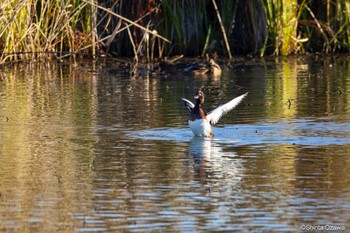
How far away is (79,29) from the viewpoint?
18.8 meters

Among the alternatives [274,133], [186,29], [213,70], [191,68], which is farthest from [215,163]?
[186,29]

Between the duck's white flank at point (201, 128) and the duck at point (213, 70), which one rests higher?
the duck at point (213, 70)

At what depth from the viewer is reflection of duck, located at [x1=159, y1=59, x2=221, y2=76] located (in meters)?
16.5

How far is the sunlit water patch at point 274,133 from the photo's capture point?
30.7 feet

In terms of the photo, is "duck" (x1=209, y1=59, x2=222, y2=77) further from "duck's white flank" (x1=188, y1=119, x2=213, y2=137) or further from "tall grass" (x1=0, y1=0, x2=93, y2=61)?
"duck's white flank" (x1=188, y1=119, x2=213, y2=137)

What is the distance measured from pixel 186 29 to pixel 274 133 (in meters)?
9.30

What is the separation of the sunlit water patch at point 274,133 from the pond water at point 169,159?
0.02m

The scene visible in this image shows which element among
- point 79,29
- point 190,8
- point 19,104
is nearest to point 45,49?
point 79,29

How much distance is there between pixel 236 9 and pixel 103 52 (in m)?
A: 2.68

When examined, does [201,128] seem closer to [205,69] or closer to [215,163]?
[215,163]

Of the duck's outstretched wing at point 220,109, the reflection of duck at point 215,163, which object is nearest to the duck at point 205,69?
the duck's outstretched wing at point 220,109

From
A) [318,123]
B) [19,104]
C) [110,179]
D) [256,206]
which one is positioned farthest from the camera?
[19,104]

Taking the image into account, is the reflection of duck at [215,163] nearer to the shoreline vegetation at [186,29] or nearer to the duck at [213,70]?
the duck at [213,70]

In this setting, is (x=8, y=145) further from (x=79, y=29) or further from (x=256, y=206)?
(x=79, y=29)
